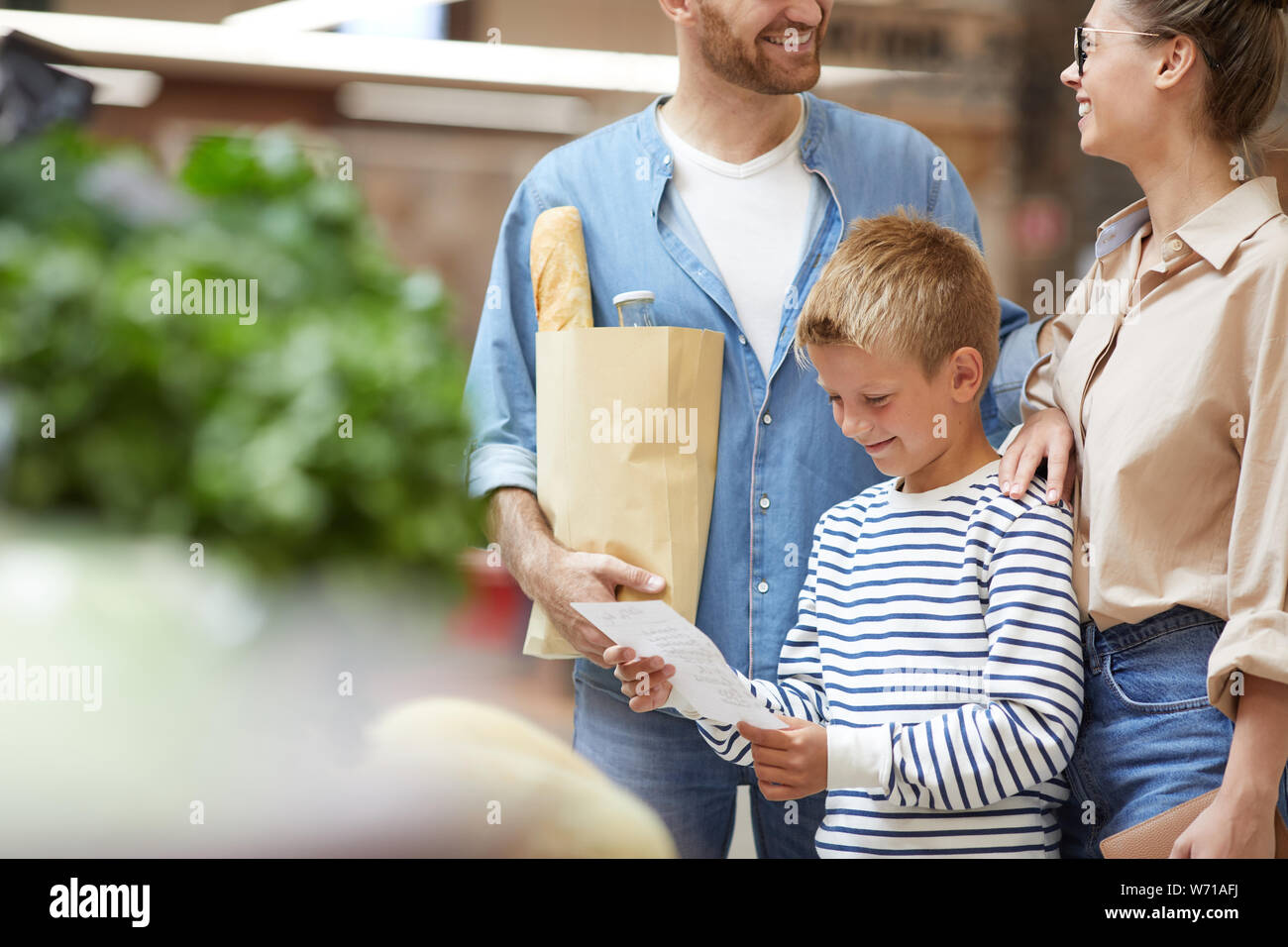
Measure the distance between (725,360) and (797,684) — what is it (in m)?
0.44

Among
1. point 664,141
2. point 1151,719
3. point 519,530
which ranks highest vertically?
point 664,141

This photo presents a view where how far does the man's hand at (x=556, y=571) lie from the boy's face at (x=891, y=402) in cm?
32

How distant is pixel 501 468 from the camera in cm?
151

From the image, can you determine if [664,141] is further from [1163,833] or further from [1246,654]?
[1163,833]

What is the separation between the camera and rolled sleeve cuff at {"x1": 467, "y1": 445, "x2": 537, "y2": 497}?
4.85 feet

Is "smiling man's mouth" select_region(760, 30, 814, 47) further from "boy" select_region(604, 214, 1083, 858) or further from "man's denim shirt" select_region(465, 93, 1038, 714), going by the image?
"boy" select_region(604, 214, 1083, 858)

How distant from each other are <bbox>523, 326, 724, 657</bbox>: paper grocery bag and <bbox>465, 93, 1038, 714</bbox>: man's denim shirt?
5 cm

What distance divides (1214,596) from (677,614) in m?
0.63

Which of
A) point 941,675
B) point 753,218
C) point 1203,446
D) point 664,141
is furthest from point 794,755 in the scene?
point 664,141

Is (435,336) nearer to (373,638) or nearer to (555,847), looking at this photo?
(373,638)

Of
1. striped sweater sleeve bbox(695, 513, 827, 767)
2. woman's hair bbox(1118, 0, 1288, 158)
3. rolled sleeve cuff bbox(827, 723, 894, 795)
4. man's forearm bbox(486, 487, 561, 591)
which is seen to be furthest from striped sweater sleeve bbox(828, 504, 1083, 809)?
woman's hair bbox(1118, 0, 1288, 158)

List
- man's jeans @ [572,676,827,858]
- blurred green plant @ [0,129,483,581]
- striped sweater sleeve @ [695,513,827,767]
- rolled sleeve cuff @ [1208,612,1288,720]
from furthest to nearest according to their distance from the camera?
man's jeans @ [572,676,827,858] < striped sweater sleeve @ [695,513,827,767] < rolled sleeve cuff @ [1208,612,1288,720] < blurred green plant @ [0,129,483,581]

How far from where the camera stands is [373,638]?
130 centimetres

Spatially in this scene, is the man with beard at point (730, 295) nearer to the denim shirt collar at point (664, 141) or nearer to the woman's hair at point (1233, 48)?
the denim shirt collar at point (664, 141)
